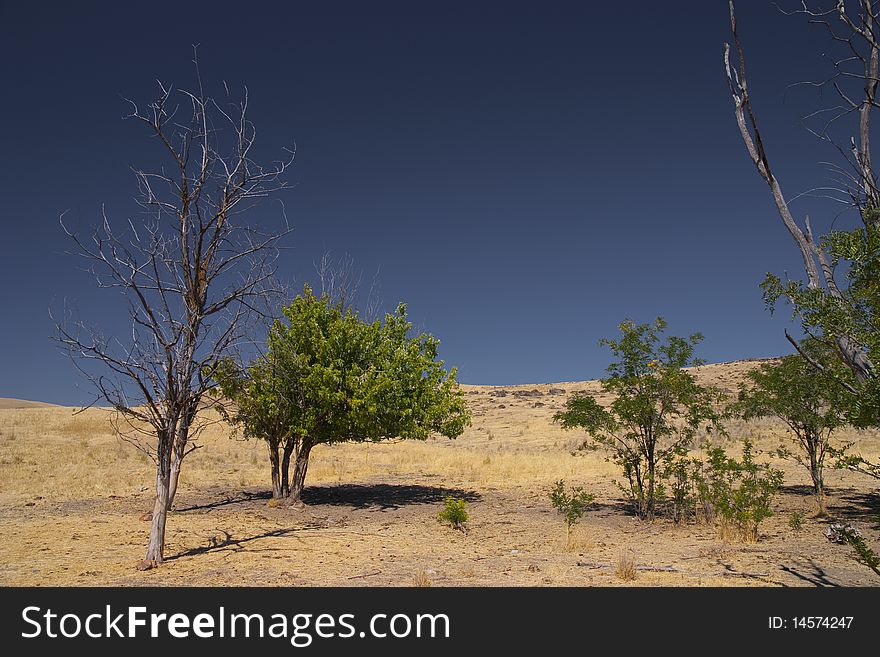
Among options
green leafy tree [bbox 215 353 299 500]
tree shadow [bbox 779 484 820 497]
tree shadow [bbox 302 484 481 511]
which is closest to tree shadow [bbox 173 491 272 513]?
tree shadow [bbox 302 484 481 511]

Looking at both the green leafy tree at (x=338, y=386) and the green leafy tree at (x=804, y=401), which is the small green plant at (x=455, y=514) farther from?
the green leafy tree at (x=804, y=401)

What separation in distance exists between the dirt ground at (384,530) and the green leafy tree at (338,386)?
7.54 ft

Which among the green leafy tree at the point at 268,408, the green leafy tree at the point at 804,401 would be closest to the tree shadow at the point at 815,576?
the green leafy tree at the point at 804,401

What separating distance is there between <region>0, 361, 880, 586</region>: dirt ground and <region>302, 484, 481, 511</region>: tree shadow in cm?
8

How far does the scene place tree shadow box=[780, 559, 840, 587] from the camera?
9162 mm

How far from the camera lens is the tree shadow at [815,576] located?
916 cm

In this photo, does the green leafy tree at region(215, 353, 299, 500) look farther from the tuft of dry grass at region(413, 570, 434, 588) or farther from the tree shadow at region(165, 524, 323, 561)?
the tuft of dry grass at region(413, 570, 434, 588)

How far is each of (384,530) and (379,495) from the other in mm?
7126

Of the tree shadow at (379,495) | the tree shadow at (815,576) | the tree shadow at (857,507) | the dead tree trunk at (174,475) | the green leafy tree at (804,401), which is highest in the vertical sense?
the green leafy tree at (804,401)

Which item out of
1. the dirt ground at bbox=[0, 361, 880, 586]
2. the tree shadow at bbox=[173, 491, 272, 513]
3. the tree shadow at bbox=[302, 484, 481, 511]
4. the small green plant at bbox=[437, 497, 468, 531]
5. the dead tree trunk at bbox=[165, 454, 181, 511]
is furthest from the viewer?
the tree shadow at bbox=[302, 484, 481, 511]

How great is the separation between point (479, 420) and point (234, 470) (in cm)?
2820

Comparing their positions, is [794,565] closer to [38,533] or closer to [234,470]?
[38,533]
